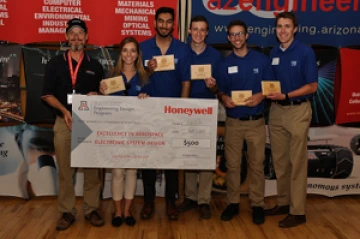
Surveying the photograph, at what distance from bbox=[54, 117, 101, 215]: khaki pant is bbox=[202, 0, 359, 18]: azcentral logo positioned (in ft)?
6.46

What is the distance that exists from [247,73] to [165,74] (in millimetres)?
728

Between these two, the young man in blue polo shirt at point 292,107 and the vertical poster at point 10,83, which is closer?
the young man in blue polo shirt at point 292,107

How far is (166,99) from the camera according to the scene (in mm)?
3709

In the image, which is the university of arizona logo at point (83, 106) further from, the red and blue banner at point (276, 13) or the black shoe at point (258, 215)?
the black shoe at point (258, 215)

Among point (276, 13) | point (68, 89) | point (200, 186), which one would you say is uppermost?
point (276, 13)

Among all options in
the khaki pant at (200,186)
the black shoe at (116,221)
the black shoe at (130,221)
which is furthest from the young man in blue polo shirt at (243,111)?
the black shoe at (116,221)

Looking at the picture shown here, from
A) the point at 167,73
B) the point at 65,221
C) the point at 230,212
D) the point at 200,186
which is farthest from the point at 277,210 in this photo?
the point at 65,221

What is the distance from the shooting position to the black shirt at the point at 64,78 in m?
3.62

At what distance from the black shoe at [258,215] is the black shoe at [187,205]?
609 mm

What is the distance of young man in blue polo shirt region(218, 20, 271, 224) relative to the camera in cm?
383

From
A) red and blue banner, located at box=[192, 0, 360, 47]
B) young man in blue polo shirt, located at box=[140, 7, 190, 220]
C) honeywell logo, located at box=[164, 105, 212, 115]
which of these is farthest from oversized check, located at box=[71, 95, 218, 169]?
red and blue banner, located at box=[192, 0, 360, 47]

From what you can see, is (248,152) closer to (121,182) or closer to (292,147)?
(292,147)

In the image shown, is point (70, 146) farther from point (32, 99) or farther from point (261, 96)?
point (261, 96)

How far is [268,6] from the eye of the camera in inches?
178
